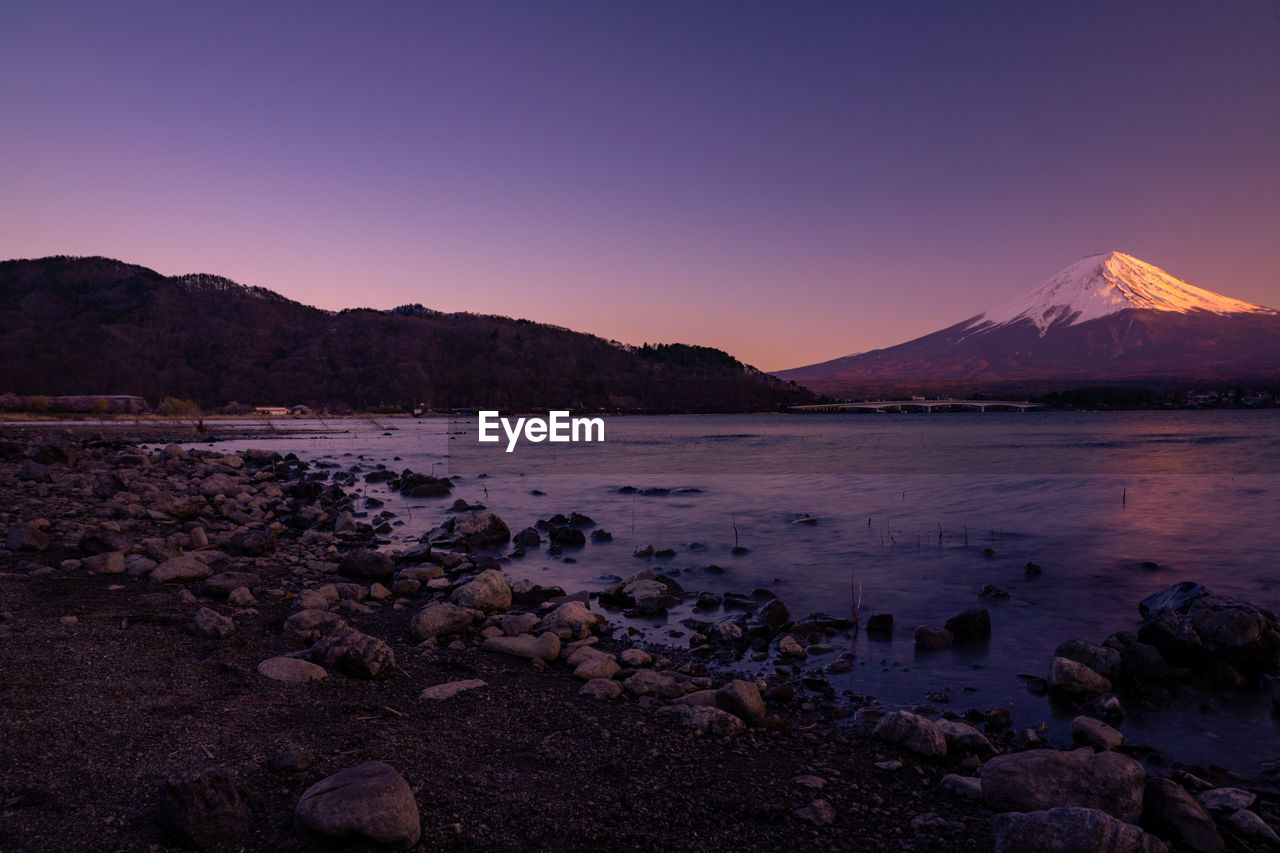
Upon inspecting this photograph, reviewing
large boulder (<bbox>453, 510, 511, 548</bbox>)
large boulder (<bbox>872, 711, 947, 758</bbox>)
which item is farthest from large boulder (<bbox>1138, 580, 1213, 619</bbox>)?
large boulder (<bbox>453, 510, 511, 548</bbox>)

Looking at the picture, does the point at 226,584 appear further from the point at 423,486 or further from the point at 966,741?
the point at 423,486

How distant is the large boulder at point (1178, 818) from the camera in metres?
4.26

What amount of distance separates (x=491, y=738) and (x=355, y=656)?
5.97ft

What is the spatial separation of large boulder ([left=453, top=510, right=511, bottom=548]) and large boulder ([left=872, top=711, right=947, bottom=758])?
10.6m

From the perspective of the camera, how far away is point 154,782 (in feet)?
12.5

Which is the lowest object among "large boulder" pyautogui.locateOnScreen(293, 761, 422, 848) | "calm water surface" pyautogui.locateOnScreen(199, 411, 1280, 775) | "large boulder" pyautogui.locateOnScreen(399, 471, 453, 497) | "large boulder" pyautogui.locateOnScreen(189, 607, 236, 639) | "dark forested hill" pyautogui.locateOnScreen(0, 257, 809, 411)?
Result: "calm water surface" pyautogui.locateOnScreen(199, 411, 1280, 775)

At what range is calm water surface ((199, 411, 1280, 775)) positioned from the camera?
7254 mm

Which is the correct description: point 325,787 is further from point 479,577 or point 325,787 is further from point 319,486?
point 319,486

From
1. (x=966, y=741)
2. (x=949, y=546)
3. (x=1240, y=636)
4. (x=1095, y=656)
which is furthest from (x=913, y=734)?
(x=949, y=546)

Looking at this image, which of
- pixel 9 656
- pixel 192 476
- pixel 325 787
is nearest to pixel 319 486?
pixel 192 476

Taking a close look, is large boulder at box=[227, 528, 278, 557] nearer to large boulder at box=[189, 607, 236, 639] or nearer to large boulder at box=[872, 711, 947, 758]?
large boulder at box=[189, 607, 236, 639]

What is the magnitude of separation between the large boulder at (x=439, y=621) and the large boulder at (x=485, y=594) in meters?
0.67

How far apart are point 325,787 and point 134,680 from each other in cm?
291

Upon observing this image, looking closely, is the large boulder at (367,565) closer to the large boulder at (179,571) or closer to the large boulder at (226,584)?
the large boulder at (226,584)
